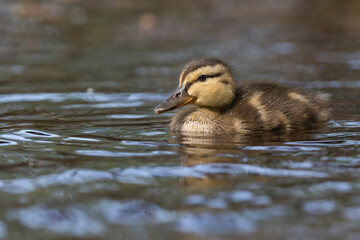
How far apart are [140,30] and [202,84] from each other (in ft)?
25.1

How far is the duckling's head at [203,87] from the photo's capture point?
5.20 m

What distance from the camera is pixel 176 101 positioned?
204 inches

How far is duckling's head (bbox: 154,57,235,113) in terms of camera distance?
17.0 feet

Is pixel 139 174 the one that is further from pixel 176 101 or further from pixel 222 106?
pixel 222 106

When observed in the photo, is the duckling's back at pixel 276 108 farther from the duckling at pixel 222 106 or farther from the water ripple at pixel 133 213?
the water ripple at pixel 133 213

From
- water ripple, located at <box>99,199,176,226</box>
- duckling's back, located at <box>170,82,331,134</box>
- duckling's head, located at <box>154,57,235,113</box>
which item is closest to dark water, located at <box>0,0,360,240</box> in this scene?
water ripple, located at <box>99,199,176,226</box>

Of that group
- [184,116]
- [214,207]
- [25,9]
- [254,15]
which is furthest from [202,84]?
[25,9]

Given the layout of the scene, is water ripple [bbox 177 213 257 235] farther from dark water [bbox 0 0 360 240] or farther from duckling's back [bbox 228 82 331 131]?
duckling's back [bbox 228 82 331 131]

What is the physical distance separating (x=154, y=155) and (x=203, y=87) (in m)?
1.09

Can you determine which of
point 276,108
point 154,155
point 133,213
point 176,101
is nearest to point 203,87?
point 176,101

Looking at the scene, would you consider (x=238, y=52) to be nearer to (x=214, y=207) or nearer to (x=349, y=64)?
(x=349, y=64)

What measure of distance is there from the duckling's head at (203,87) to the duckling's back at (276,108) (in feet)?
0.52

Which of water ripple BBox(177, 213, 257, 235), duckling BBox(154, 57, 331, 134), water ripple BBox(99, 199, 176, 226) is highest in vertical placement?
duckling BBox(154, 57, 331, 134)

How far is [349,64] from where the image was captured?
28.0 feet
